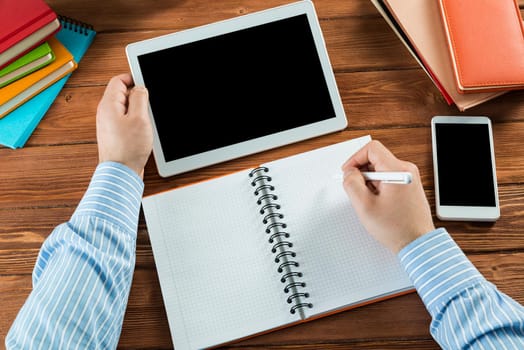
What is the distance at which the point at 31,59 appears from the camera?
3.72 feet

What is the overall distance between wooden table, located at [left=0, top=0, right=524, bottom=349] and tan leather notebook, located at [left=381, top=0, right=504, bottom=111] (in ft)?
0.17

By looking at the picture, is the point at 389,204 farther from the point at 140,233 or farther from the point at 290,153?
the point at 140,233

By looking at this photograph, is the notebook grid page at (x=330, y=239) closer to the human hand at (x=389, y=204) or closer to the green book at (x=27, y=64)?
the human hand at (x=389, y=204)

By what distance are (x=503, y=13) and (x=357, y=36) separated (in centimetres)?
33

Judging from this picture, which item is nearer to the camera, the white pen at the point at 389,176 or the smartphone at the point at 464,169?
the white pen at the point at 389,176

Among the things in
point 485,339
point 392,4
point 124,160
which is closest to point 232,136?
point 124,160

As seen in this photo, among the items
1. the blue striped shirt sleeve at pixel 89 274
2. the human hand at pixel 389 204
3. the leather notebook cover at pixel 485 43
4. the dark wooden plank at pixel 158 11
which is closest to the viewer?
the blue striped shirt sleeve at pixel 89 274

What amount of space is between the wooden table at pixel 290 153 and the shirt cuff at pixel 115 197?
0.35 ft

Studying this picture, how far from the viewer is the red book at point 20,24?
1078 millimetres

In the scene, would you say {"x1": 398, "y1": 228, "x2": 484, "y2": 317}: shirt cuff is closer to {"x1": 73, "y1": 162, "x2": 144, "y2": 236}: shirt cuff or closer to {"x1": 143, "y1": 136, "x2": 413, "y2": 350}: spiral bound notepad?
{"x1": 143, "y1": 136, "x2": 413, "y2": 350}: spiral bound notepad

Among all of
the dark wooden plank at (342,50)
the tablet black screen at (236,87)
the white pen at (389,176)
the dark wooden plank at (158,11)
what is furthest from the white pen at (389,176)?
the dark wooden plank at (158,11)

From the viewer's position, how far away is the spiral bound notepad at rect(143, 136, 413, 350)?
106 cm

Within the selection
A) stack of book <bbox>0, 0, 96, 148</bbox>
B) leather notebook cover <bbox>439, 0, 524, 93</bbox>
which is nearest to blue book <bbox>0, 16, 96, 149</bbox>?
stack of book <bbox>0, 0, 96, 148</bbox>

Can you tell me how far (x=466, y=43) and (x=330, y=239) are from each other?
534 millimetres
